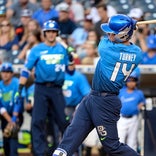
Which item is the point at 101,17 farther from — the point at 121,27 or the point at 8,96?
the point at 121,27

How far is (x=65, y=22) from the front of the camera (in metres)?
14.3

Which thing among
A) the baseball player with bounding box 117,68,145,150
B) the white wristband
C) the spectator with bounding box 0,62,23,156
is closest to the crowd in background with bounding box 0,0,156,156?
the baseball player with bounding box 117,68,145,150

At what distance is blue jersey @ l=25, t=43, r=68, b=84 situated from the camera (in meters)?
11.0

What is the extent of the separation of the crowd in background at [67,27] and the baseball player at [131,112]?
1.07 metres

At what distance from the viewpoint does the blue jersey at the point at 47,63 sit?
1095 cm

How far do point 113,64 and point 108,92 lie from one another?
0.33 metres

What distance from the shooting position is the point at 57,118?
1114 centimetres

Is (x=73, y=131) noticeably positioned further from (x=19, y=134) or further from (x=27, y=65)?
(x=19, y=134)

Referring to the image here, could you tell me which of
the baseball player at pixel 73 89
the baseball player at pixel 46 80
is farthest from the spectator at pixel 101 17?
the baseball player at pixel 46 80

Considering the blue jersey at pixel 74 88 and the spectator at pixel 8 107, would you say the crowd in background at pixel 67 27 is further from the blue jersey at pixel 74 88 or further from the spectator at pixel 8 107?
the spectator at pixel 8 107

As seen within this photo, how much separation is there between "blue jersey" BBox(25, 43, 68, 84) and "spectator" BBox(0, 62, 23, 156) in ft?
2.98

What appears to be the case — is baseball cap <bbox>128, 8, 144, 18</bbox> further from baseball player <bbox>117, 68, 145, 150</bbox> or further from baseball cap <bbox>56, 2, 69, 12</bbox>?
baseball player <bbox>117, 68, 145, 150</bbox>

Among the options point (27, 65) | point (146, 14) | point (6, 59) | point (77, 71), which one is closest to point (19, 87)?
point (27, 65)

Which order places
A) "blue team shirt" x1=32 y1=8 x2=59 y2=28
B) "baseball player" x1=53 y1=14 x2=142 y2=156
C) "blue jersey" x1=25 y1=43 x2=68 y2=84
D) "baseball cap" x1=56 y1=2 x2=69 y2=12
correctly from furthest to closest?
"blue team shirt" x1=32 y1=8 x2=59 y2=28 → "baseball cap" x1=56 y1=2 x2=69 y2=12 → "blue jersey" x1=25 y1=43 x2=68 y2=84 → "baseball player" x1=53 y1=14 x2=142 y2=156
